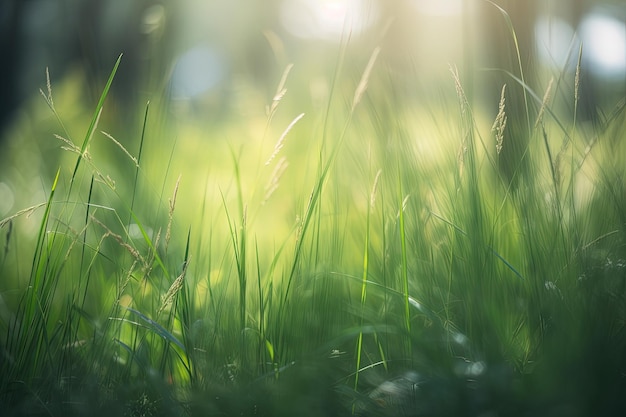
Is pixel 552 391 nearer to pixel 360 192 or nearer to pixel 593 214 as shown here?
pixel 593 214

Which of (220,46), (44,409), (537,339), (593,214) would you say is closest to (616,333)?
(537,339)

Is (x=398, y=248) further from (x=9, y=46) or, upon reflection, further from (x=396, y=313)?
(x=9, y=46)

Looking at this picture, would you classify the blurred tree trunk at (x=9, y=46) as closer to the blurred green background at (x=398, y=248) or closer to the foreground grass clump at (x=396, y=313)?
the blurred green background at (x=398, y=248)

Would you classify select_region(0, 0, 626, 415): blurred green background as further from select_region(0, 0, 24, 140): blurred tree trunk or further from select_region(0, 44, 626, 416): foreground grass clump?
select_region(0, 0, 24, 140): blurred tree trunk

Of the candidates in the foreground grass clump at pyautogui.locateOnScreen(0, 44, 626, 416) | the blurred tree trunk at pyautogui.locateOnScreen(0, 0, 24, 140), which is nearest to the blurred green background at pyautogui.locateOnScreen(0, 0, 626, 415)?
the foreground grass clump at pyautogui.locateOnScreen(0, 44, 626, 416)

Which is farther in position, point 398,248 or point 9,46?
point 9,46

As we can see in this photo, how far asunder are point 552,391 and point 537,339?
0.16 meters

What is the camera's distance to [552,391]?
0.75 m

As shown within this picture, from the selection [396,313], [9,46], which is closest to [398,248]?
[396,313]

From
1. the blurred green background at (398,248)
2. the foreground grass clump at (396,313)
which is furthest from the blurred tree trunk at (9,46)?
the foreground grass clump at (396,313)

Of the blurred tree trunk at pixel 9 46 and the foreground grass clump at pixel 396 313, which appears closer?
the foreground grass clump at pixel 396 313

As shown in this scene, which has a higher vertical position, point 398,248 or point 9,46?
point 9,46

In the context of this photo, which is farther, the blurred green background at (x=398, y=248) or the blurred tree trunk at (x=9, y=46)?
the blurred tree trunk at (x=9, y=46)

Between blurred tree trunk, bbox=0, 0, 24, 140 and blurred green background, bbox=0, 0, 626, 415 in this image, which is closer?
blurred green background, bbox=0, 0, 626, 415
